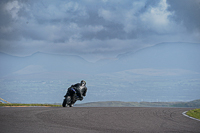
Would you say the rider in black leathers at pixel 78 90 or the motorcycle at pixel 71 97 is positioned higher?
the rider in black leathers at pixel 78 90

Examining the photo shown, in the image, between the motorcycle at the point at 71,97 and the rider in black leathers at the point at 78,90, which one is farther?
the rider in black leathers at the point at 78,90

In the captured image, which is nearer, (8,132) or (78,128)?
(8,132)

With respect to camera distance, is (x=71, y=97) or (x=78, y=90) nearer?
(x=71, y=97)

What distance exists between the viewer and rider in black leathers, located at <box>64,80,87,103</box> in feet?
83.7

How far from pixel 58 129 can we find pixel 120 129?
2213 millimetres

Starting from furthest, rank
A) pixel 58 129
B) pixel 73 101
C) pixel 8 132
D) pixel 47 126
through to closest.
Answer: pixel 73 101 < pixel 47 126 < pixel 58 129 < pixel 8 132

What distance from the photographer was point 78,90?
84.8 ft

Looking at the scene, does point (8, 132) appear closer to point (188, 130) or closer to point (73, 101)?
point (188, 130)

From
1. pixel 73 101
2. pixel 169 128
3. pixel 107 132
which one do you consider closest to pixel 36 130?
pixel 107 132

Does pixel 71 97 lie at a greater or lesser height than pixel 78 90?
lesser

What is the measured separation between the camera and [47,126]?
11055mm

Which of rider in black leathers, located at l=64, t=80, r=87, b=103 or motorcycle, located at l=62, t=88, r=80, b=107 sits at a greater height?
rider in black leathers, located at l=64, t=80, r=87, b=103

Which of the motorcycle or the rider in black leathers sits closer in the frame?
the motorcycle

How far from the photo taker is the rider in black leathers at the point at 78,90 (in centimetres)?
2550
